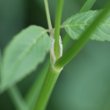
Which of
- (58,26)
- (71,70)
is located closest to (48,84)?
(58,26)

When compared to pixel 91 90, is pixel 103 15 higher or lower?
higher

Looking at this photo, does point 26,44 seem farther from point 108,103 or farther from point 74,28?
point 108,103

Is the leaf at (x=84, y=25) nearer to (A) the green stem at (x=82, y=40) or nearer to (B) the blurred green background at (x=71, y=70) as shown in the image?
(A) the green stem at (x=82, y=40)

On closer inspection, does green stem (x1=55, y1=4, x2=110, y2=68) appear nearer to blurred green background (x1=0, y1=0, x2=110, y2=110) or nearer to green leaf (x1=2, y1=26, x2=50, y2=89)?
Result: green leaf (x1=2, y1=26, x2=50, y2=89)

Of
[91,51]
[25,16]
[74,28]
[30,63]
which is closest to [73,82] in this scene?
[91,51]

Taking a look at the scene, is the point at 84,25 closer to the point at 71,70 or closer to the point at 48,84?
the point at 48,84
